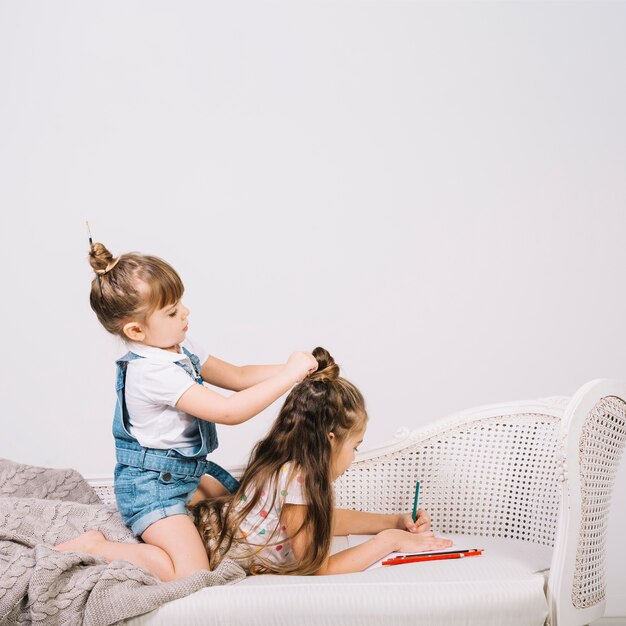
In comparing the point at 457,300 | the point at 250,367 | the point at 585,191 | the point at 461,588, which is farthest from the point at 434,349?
the point at 461,588

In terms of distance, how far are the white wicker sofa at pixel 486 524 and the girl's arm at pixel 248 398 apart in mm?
368

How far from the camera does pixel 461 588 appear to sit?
5.84 feet

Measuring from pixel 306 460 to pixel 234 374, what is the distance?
1.43 feet

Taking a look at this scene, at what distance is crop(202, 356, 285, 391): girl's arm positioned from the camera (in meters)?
2.32

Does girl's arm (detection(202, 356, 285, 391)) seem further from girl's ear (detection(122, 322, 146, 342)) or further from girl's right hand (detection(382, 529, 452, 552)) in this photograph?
girl's right hand (detection(382, 529, 452, 552))

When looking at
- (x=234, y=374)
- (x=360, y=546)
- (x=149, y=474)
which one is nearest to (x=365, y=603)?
(x=360, y=546)

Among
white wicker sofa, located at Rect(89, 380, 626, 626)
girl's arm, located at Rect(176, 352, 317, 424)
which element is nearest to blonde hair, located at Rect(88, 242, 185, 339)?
girl's arm, located at Rect(176, 352, 317, 424)

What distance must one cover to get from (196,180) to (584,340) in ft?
4.86

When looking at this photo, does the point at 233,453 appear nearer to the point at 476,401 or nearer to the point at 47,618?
the point at 476,401

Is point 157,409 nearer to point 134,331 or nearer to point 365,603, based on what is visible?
point 134,331

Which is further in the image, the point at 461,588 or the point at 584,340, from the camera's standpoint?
the point at 584,340

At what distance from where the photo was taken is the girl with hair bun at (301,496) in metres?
1.97

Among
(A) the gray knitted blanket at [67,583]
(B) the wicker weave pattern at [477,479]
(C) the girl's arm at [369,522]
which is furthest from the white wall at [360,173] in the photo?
(A) the gray knitted blanket at [67,583]

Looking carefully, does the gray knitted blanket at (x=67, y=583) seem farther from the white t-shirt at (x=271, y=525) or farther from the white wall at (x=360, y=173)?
the white wall at (x=360, y=173)
